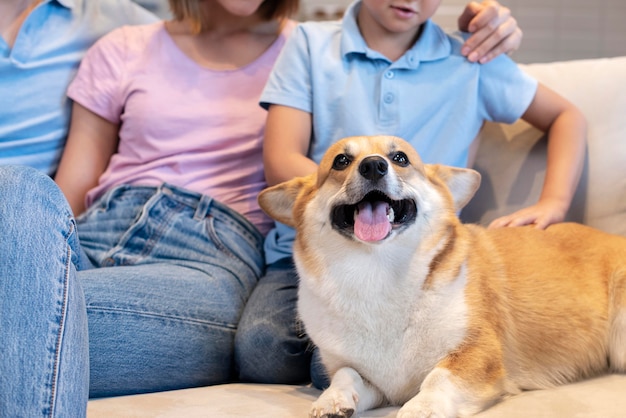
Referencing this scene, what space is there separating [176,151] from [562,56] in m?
2.25

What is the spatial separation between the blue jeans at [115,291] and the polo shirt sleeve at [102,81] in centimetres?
24

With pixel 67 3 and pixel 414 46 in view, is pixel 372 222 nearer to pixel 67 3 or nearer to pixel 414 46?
pixel 414 46

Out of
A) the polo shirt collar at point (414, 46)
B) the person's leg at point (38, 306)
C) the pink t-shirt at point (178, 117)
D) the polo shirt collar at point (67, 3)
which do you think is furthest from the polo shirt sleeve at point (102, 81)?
the person's leg at point (38, 306)

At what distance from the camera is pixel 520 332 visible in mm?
1337

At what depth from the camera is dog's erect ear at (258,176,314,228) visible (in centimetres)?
140

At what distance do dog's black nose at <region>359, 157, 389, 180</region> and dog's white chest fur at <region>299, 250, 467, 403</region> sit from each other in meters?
0.14

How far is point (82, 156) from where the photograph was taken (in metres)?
1.79

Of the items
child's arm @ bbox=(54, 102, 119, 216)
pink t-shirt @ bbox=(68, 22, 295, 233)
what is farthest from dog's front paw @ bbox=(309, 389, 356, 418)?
child's arm @ bbox=(54, 102, 119, 216)

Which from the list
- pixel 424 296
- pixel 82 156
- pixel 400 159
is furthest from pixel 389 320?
pixel 82 156

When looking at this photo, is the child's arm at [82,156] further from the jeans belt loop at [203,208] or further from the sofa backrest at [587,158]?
the sofa backrest at [587,158]

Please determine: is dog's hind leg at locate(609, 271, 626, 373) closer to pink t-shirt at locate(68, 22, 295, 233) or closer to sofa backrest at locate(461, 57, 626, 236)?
sofa backrest at locate(461, 57, 626, 236)

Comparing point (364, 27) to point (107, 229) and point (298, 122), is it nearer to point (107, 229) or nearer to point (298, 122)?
point (298, 122)

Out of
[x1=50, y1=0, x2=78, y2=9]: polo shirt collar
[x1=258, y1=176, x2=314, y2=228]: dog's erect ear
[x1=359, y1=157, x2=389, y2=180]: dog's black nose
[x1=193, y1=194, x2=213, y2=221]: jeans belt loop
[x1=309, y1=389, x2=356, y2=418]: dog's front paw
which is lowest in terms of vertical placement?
[x1=309, y1=389, x2=356, y2=418]: dog's front paw

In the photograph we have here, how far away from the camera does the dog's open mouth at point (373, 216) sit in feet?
3.93
